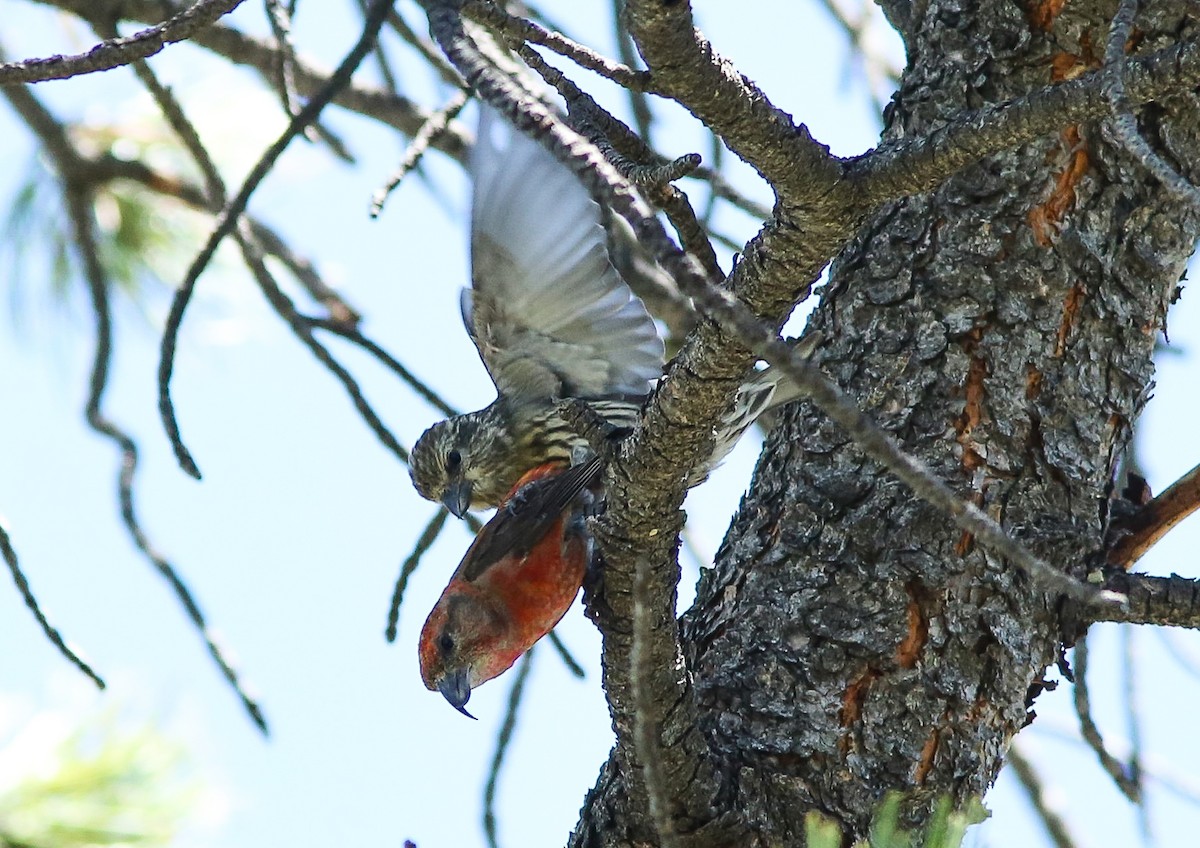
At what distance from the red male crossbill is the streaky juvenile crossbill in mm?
624

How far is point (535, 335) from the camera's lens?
462 centimetres

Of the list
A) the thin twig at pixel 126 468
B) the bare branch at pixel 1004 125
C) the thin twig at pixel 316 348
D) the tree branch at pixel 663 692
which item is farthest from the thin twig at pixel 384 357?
the bare branch at pixel 1004 125

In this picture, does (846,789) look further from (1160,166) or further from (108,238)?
(108,238)

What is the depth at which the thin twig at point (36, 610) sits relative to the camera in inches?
104

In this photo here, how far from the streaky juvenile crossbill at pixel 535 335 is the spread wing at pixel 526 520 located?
0.56 metres

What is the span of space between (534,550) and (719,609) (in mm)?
522

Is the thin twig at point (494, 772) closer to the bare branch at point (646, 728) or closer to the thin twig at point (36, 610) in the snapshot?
the thin twig at point (36, 610)

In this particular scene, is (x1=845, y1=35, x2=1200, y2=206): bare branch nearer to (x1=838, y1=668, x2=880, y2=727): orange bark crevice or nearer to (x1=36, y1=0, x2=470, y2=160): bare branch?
(x1=838, y1=668, x2=880, y2=727): orange bark crevice

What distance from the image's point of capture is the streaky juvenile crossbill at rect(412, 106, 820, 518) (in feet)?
13.6

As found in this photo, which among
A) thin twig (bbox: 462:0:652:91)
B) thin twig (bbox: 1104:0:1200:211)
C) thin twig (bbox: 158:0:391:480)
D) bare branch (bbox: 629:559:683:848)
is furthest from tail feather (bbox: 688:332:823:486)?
thin twig (bbox: 1104:0:1200:211)

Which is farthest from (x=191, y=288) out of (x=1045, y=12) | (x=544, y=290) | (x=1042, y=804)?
(x=1042, y=804)

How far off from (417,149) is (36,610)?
3.89 ft

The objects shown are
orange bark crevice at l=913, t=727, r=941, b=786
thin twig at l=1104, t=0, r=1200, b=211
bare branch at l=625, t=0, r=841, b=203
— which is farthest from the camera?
orange bark crevice at l=913, t=727, r=941, b=786

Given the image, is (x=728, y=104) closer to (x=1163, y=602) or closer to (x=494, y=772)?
(x=1163, y=602)
